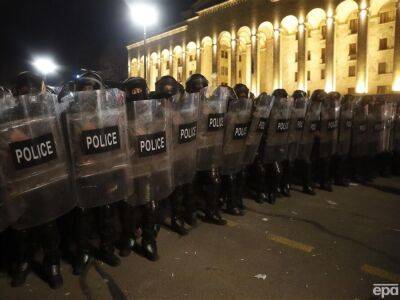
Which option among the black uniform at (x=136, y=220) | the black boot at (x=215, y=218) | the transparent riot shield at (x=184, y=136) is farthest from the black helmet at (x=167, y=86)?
the black boot at (x=215, y=218)

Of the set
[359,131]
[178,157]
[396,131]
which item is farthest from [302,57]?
[178,157]

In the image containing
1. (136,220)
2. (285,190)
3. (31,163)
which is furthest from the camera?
(285,190)

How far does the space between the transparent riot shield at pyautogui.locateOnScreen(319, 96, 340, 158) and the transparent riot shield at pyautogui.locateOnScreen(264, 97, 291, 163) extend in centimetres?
112

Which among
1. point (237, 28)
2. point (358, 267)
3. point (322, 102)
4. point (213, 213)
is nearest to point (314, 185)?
point (322, 102)

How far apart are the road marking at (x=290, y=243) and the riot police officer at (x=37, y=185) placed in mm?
2560

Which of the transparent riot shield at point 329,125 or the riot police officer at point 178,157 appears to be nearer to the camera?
the riot police officer at point 178,157

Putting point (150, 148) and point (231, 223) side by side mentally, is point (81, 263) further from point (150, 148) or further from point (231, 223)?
point (231, 223)

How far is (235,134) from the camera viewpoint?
5008 mm

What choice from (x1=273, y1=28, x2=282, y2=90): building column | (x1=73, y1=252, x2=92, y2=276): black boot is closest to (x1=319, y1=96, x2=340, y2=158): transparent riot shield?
(x1=73, y1=252, x2=92, y2=276): black boot

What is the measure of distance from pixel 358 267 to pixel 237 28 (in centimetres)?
4129

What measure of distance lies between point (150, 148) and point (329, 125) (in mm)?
4414

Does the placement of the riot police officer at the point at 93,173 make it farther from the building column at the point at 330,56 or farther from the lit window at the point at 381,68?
the lit window at the point at 381,68

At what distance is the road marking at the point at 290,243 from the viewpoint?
4.03 metres

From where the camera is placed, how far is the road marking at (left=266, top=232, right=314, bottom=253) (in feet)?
13.2
